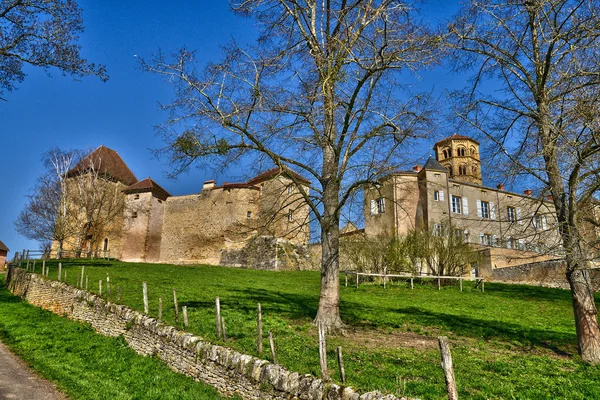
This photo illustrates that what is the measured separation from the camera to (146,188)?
45656 mm

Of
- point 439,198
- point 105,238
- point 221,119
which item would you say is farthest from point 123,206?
point 221,119

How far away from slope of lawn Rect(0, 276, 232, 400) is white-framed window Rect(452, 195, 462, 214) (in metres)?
32.4

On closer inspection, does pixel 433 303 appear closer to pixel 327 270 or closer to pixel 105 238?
pixel 327 270

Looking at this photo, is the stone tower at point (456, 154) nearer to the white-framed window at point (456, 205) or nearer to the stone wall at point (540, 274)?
the white-framed window at point (456, 205)

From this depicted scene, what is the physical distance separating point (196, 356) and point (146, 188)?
38731mm

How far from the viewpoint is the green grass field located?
7.37 meters

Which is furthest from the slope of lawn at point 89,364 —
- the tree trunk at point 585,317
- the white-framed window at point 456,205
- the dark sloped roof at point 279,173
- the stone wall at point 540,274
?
the white-framed window at point 456,205

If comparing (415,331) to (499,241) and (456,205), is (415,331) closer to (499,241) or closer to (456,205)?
(499,241)

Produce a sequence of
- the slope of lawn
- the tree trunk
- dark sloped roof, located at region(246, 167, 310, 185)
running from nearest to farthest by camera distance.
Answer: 1. the slope of lawn
2. the tree trunk
3. dark sloped roof, located at region(246, 167, 310, 185)

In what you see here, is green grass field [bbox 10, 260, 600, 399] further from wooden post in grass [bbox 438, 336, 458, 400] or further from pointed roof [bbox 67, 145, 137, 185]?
pointed roof [bbox 67, 145, 137, 185]

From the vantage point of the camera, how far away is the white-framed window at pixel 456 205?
39.3 metres

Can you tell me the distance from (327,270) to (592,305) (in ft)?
18.8

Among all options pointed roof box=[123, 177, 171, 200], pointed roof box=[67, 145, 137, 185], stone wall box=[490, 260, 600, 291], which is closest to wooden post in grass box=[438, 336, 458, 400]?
stone wall box=[490, 260, 600, 291]

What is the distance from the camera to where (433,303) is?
1817 cm
